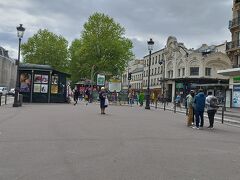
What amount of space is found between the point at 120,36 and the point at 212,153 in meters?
60.5

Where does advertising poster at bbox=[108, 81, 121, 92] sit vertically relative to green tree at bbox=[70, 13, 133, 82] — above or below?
below

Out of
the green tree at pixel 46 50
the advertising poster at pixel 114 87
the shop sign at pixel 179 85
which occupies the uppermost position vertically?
the green tree at pixel 46 50

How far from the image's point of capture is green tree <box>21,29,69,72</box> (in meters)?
92.1

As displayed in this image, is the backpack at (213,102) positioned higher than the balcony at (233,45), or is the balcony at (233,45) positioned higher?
the balcony at (233,45)

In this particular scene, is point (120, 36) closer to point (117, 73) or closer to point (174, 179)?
point (117, 73)

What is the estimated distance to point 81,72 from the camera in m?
75.8

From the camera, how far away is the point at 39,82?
116 ft

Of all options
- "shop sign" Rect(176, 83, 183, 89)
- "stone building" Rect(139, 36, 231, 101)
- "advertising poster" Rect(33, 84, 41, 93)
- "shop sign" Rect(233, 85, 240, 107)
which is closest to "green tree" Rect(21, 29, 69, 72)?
"stone building" Rect(139, 36, 231, 101)

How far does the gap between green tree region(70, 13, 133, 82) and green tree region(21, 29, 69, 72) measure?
75.8 feet

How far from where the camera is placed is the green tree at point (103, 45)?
221ft

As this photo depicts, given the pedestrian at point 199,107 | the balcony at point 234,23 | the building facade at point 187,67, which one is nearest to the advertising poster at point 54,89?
the pedestrian at point 199,107

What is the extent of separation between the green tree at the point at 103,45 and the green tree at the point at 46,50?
23.1m

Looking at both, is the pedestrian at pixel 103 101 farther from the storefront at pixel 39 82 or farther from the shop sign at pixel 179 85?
the shop sign at pixel 179 85

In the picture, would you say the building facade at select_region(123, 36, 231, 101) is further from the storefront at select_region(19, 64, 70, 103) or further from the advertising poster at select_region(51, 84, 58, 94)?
the storefront at select_region(19, 64, 70, 103)
